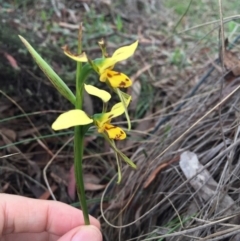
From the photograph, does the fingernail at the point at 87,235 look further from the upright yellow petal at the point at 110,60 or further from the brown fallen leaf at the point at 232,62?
the brown fallen leaf at the point at 232,62

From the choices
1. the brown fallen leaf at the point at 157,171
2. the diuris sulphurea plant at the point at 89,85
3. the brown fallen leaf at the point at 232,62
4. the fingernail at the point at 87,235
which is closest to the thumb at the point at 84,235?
the fingernail at the point at 87,235

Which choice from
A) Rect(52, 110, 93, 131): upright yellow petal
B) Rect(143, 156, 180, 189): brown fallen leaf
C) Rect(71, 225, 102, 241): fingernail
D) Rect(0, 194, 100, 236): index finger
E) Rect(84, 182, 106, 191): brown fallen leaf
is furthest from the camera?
Rect(84, 182, 106, 191): brown fallen leaf

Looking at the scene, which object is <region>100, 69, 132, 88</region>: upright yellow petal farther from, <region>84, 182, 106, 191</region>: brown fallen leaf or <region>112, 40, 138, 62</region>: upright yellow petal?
<region>84, 182, 106, 191</region>: brown fallen leaf

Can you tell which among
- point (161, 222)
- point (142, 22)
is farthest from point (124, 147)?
point (142, 22)

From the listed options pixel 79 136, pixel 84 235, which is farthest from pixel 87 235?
pixel 79 136

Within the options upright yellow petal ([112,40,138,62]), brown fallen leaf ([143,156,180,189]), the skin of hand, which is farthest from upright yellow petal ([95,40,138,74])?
brown fallen leaf ([143,156,180,189])

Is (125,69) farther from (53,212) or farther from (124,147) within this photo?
(53,212)
